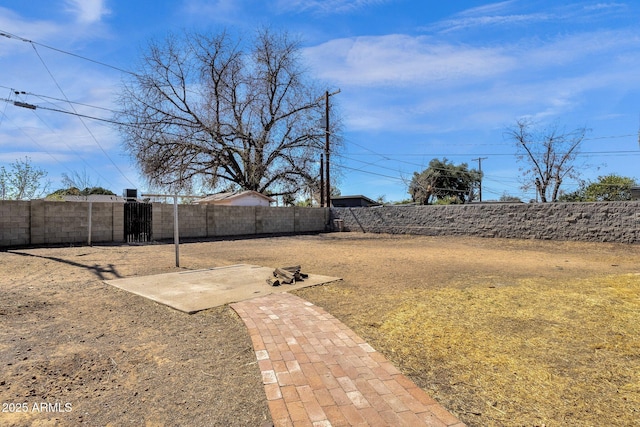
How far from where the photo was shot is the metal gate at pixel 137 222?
13.8 m

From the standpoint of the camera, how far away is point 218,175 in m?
27.1

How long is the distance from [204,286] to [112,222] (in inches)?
401

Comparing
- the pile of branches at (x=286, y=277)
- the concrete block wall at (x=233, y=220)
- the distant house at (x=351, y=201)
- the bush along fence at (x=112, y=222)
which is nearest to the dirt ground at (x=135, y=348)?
the pile of branches at (x=286, y=277)

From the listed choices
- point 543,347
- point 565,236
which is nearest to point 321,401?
point 543,347

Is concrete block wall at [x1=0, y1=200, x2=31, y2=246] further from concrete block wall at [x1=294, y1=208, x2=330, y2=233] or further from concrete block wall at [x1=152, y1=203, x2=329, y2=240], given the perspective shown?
concrete block wall at [x1=294, y1=208, x2=330, y2=233]

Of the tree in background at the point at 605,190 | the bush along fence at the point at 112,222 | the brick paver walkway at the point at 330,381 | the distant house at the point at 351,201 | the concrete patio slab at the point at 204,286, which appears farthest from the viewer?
the distant house at the point at 351,201

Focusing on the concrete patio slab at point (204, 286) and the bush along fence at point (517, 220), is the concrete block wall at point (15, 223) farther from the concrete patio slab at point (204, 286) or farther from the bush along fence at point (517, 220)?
the bush along fence at point (517, 220)

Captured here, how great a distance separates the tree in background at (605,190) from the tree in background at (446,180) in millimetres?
16563

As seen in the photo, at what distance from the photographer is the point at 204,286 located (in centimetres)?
551

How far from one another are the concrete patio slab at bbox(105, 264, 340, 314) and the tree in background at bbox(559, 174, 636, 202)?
19569mm

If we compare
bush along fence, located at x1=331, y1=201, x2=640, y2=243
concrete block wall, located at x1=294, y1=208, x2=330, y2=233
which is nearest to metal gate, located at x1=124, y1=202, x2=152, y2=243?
concrete block wall, located at x1=294, y1=208, x2=330, y2=233

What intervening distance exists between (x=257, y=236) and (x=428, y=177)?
27224 mm

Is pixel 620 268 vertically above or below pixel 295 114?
below

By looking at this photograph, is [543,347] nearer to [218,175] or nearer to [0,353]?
[0,353]
